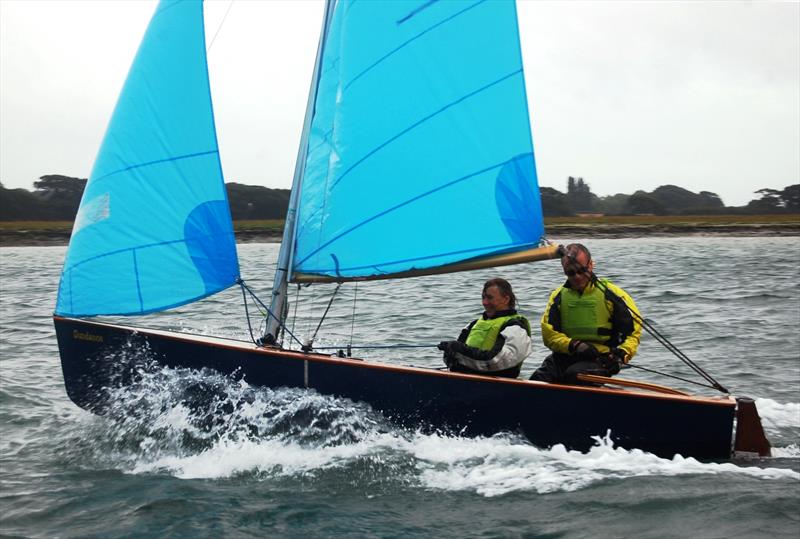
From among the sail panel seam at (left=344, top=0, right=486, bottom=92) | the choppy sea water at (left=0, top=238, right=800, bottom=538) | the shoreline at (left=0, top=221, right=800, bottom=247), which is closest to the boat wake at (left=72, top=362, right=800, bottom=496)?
the choppy sea water at (left=0, top=238, right=800, bottom=538)

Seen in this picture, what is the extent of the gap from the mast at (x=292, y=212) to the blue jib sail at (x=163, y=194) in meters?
0.31

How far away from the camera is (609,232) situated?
4925cm

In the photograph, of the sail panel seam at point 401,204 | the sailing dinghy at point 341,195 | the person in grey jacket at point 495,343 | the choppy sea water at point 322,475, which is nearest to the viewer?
the choppy sea water at point 322,475

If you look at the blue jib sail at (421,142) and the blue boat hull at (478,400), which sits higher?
the blue jib sail at (421,142)

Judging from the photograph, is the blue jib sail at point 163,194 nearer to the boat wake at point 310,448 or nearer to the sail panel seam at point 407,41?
the boat wake at point 310,448

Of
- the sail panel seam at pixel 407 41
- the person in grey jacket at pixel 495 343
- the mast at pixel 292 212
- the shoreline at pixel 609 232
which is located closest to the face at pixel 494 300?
the person in grey jacket at pixel 495 343

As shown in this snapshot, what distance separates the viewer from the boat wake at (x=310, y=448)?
512 cm

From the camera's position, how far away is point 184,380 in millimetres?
5922

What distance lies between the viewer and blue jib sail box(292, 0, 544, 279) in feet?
19.2

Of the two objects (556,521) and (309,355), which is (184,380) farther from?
(556,521)

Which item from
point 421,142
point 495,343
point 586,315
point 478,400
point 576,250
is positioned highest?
point 421,142

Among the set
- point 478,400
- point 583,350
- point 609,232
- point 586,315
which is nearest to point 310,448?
point 478,400

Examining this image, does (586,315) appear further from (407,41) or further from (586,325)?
(407,41)

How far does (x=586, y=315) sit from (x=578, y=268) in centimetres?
32
